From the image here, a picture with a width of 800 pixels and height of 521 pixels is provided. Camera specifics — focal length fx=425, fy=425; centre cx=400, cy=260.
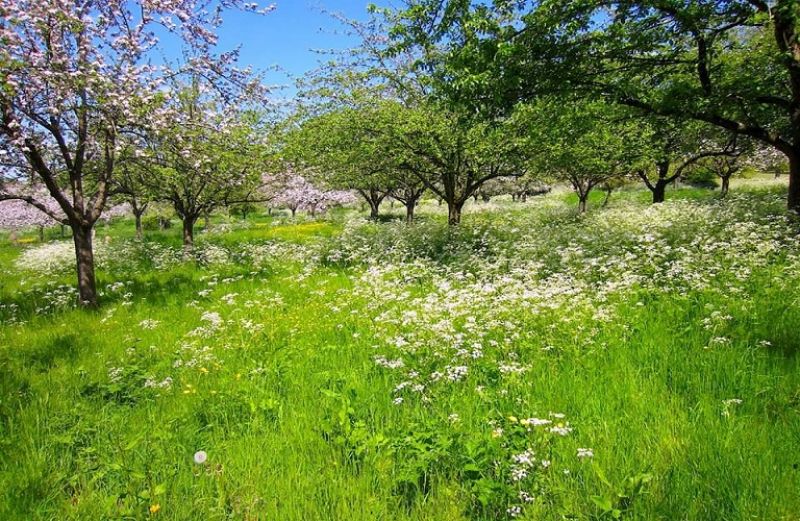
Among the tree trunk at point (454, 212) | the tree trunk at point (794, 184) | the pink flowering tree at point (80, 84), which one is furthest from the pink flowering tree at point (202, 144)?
the tree trunk at point (794, 184)

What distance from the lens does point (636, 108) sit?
1173cm

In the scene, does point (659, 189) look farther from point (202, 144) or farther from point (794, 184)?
point (202, 144)

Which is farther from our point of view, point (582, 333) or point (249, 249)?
point (249, 249)

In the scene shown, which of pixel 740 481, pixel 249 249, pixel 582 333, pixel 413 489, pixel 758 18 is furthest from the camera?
pixel 249 249

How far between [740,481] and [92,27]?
1233 centimetres

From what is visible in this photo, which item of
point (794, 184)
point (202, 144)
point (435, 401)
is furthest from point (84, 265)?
point (794, 184)

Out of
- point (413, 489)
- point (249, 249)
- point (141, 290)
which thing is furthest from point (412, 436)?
point (249, 249)

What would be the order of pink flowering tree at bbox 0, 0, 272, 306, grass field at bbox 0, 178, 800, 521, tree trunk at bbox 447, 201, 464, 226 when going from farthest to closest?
tree trunk at bbox 447, 201, 464, 226 < pink flowering tree at bbox 0, 0, 272, 306 < grass field at bbox 0, 178, 800, 521

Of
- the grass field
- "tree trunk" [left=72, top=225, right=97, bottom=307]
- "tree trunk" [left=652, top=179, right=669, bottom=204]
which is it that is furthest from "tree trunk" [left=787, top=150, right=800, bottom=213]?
"tree trunk" [left=72, top=225, right=97, bottom=307]

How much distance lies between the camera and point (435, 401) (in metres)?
4.83

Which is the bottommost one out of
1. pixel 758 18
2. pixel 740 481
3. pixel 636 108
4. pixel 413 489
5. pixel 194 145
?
pixel 413 489

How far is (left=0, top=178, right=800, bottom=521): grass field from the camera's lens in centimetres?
334

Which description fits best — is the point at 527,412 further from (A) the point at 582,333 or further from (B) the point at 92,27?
(B) the point at 92,27

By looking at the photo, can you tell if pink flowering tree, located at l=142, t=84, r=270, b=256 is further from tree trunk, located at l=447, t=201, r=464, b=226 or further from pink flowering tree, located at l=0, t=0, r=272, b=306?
tree trunk, located at l=447, t=201, r=464, b=226
